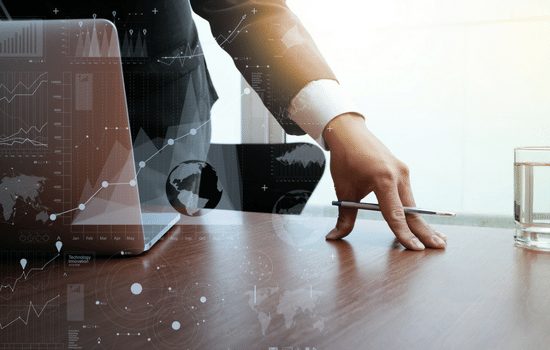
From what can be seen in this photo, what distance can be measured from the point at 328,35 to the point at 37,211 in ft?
6.20

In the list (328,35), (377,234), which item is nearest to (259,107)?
(328,35)

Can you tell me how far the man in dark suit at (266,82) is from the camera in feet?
2.46

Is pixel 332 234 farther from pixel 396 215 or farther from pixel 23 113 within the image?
pixel 23 113

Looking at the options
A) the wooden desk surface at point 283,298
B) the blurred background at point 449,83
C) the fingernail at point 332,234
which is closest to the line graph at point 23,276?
the wooden desk surface at point 283,298

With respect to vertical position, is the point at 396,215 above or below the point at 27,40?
below

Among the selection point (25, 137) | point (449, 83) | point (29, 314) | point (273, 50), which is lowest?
point (29, 314)

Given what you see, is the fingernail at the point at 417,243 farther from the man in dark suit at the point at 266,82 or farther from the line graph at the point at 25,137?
the line graph at the point at 25,137

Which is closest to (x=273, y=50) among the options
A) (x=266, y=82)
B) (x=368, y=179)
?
(x=266, y=82)

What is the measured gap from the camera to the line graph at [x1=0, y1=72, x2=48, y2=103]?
544 millimetres

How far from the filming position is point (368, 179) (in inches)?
29.6

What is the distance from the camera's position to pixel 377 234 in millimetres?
783

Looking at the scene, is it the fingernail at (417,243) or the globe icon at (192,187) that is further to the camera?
the globe icon at (192,187)

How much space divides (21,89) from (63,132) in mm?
57

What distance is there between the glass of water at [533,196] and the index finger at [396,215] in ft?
0.45
